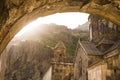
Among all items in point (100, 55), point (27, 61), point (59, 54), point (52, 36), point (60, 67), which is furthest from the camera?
point (52, 36)

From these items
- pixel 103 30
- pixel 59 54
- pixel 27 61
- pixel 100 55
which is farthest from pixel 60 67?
pixel 27 61

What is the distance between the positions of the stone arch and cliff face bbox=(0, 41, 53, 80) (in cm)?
3898

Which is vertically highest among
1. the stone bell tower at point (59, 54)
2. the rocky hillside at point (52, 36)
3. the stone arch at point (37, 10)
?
the rocky hillside at point (52, 36)

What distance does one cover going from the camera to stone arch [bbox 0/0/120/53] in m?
3.09

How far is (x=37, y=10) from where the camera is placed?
12.5ft

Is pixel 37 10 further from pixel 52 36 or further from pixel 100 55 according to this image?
pixel 52 36

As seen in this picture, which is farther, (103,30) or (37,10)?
(103,30)

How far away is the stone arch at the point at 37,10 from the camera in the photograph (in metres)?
3.09

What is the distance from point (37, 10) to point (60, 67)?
2424cm

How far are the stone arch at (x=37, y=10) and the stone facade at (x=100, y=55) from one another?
464 inches

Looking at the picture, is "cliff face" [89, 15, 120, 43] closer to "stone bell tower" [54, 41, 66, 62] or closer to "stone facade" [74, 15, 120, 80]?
"stone facade" [74, 15, 120, 80]

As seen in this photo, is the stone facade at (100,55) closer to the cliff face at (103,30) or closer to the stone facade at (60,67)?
the cliff face at (103,30)

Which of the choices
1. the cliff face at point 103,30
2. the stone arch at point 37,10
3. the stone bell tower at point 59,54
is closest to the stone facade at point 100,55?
the cliff face at point 103,30

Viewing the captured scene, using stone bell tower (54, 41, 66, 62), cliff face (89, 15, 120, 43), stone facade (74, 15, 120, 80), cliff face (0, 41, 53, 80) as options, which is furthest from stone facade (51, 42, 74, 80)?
Result: cliff face (0, 41, 53, 80)
